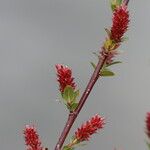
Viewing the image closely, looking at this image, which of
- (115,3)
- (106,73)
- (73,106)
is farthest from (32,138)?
(115,3)

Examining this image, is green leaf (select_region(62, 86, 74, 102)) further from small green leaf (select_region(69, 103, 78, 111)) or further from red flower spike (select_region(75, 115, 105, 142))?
red flower spike (select_region(75, 115, 105, 142))

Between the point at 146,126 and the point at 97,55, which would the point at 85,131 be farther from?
the point at 146,126

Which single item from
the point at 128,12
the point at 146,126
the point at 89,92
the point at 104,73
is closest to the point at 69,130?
the point at 89,92

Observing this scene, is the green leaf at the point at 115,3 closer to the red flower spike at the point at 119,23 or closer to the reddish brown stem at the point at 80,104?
the reddish brown stem at the point at 80,104

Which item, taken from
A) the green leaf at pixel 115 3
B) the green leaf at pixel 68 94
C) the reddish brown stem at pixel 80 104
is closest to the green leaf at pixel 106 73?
the reddish brown stem at pixel 80 104

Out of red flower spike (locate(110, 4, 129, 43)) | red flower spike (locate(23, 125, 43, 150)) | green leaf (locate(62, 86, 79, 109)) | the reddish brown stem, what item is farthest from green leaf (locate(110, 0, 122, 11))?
red flower spike (locate(23, 125, 43, 150))

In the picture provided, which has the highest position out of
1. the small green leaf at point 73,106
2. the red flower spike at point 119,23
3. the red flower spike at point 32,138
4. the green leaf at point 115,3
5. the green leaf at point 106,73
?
the green leaf at point 115,3
